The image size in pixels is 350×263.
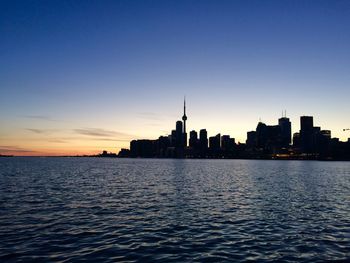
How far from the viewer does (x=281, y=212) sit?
38.6 meters

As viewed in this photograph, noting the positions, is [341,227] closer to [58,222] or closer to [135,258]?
[135,258]

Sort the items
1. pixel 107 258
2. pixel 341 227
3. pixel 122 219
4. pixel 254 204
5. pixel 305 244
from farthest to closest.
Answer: pixel 254 204, pixel 122 219, pixel 341 227, pixel 305 244, pixel 107 258

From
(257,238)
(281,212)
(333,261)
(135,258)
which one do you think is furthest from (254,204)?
(135,258)

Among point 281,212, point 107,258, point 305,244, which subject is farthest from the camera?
point 281,212

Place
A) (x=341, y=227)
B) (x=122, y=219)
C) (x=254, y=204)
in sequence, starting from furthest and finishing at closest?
(x=254, y=204) → (x=122, y=219) → (x=341, y=227)

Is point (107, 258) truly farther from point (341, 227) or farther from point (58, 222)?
point (341, 227)

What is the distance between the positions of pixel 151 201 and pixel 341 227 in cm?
2539

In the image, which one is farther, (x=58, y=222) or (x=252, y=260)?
(x=58, y=222)

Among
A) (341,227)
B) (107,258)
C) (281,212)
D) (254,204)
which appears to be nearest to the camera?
(107,258)

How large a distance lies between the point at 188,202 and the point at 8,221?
23.4m

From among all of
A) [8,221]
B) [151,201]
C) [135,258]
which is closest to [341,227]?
[135,258]

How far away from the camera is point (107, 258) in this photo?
20.4m

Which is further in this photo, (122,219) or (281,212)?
(281,212)

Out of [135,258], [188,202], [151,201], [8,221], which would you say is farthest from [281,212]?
[8,221]
